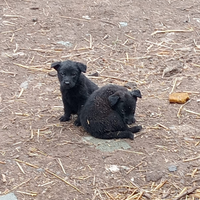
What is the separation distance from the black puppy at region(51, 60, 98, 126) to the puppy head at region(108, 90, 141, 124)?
0.60 meters

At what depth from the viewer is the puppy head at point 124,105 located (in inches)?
259

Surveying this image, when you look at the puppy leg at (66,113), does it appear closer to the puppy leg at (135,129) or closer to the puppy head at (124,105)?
the puppy head at (124,105)

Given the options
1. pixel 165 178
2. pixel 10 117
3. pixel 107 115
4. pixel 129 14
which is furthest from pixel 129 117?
pixel 129 14

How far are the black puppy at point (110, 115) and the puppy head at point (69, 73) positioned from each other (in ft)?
1.44

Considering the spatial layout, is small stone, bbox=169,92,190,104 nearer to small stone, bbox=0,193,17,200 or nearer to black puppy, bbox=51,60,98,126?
black puppy, bbox=51,60,98,126

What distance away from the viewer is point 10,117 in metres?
7.16

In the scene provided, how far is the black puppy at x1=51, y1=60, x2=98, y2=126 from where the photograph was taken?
6.77 metres

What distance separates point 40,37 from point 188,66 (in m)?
3.56

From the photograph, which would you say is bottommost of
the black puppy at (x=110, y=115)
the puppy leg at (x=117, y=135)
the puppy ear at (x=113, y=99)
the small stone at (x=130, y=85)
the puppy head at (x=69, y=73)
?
the small stone at (x=130, y=85)

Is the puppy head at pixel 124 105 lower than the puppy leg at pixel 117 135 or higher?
higher

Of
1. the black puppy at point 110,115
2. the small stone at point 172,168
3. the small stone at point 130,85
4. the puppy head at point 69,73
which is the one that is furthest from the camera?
the small stone at point 130,85

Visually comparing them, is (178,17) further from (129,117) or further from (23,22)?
(129,117)

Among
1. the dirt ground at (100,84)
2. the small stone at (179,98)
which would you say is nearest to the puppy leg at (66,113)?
the dirt ground at (100,84)

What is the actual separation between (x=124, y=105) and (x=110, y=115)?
0.27m
